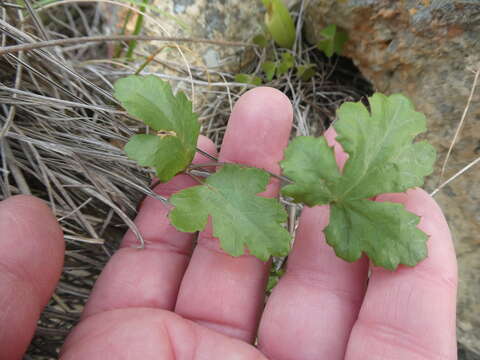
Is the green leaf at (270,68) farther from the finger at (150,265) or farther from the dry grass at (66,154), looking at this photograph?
the finger at (150,265)

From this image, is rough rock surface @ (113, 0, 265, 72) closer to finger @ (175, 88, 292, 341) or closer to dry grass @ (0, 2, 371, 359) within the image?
dry grass @ (0, 2, 371, 359)

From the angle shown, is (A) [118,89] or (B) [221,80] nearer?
(A) [118,89]

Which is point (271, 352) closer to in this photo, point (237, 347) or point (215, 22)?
point (237, 347)

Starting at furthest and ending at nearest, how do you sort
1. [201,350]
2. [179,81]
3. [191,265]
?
[179,81], [191,265], [201,350]

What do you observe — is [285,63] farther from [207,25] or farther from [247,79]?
[207,25]

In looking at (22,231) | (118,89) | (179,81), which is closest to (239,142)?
(118,89)

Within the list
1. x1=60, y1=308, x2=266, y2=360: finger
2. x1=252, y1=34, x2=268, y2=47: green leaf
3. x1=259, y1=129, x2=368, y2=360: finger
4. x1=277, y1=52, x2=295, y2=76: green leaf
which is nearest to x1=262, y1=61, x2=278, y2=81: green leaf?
x1=277, y1=52, x2=295, y2=76: green leaf

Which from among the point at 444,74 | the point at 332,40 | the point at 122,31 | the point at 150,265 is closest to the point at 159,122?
the point at 150,265
